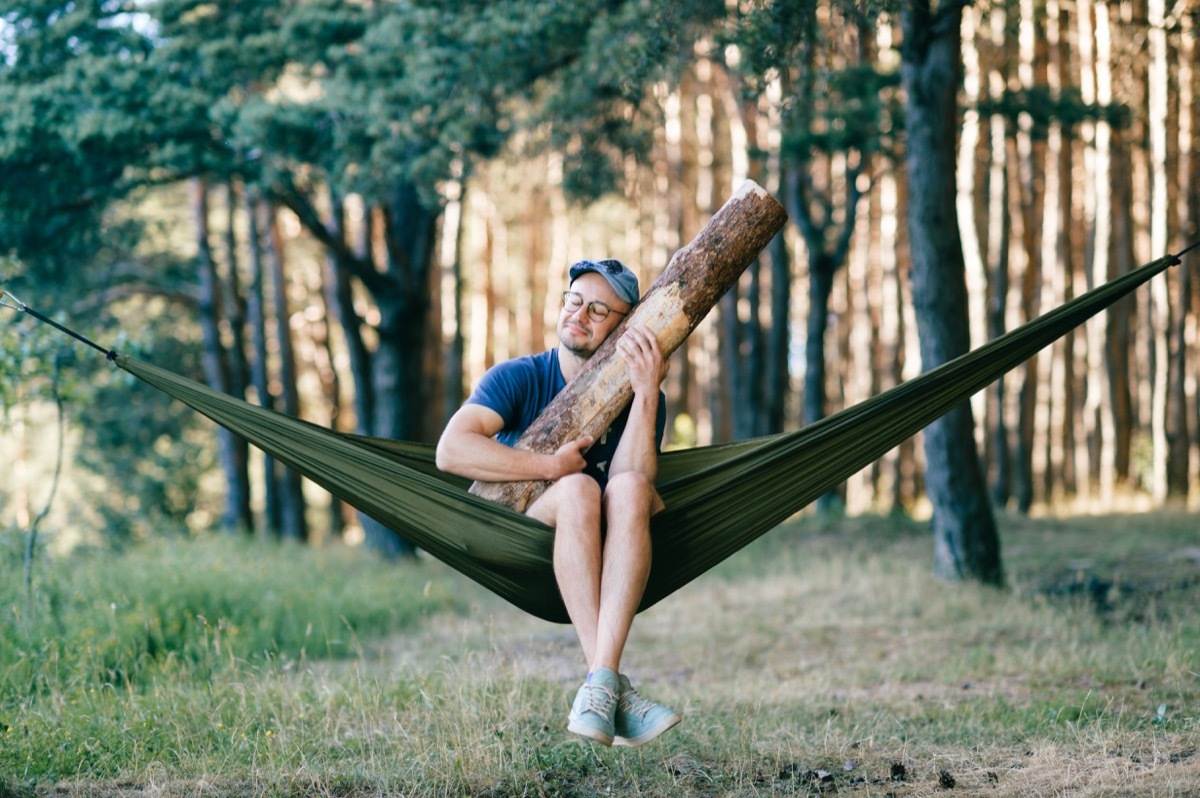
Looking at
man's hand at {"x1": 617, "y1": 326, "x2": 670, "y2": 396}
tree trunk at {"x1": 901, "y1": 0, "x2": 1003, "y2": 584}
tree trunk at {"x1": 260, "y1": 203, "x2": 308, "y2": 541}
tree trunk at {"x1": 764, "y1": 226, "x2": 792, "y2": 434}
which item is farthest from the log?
tree trunk at {"x1": 260, "y1": 203, "x2": 308, "y2": 541}

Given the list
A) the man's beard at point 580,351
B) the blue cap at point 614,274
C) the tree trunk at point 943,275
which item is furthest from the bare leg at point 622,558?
the tree trunk at point 943,275

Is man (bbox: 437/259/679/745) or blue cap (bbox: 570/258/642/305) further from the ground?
blue cap (bbox: 570/258/642/305)

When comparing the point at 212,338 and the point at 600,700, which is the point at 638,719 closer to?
the point at 600,700

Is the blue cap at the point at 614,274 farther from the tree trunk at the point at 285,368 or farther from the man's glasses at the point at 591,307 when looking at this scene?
the tree trunk at the point at 285,368

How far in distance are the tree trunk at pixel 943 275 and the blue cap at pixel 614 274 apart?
331 centimetres

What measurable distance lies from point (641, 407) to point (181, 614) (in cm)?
315

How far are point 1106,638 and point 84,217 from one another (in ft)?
21.2

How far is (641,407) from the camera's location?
9.36 feet

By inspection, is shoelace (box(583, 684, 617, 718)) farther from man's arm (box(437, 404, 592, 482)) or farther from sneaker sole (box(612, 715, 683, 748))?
man's arm (box(437, 404, 592, 482))

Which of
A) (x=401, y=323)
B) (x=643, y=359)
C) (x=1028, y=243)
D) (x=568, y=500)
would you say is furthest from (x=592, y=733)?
(x=1028, y=243)

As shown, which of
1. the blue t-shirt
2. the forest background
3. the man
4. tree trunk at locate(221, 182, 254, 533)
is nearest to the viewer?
the man

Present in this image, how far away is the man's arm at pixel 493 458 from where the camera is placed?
284 centimetres

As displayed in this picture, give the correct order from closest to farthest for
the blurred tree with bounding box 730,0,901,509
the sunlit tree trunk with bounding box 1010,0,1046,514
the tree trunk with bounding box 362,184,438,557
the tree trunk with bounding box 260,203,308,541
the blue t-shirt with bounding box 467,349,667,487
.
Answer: the blue t-shirt with bounding box 467,349,667,487
the blurred tree with bounding box 730,0,901,509
the tree trunk with bounding box 362,184,438,557
the sunlit tree trunk with bounding box 1010,0,1046,514
the tree trunk with bounding box 260,203,308,541

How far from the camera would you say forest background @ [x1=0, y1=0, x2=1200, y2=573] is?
6.38m
